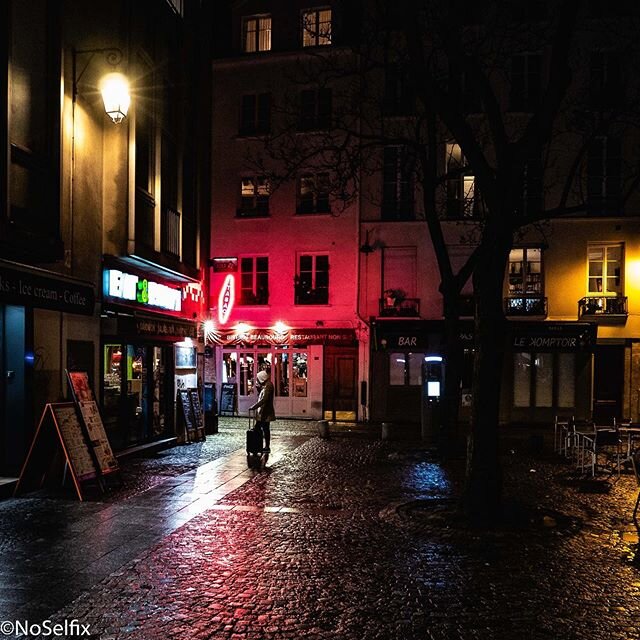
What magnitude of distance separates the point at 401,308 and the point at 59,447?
564 inches

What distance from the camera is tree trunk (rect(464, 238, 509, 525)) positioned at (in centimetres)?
841

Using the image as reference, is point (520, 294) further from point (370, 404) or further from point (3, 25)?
point (3, 25)

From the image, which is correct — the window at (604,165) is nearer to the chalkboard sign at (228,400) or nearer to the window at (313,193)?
the window at (313,193)

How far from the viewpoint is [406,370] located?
2228cm

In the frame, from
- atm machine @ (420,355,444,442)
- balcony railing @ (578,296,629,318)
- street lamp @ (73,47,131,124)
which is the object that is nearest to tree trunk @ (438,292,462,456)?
atm machine @ (420,355,444,442)

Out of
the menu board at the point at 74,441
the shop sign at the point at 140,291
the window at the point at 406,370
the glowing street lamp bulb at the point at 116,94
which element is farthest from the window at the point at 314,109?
the menu board at the point at 74,441

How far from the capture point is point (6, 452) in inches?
388

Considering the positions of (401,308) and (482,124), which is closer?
(401,308)

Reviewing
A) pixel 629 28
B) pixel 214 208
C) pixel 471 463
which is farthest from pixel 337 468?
pixel 629 28

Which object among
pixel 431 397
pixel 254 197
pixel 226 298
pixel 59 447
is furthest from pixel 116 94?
pixel 254 197

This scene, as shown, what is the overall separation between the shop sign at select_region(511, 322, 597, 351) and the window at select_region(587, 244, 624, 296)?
1635 mm

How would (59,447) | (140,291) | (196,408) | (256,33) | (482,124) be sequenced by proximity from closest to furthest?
(59,447) < (140,291) < (196,408) < (482,124) < (256,33)

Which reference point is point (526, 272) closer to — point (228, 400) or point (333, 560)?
point (228, 400)

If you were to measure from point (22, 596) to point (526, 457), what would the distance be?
11.5 metres
